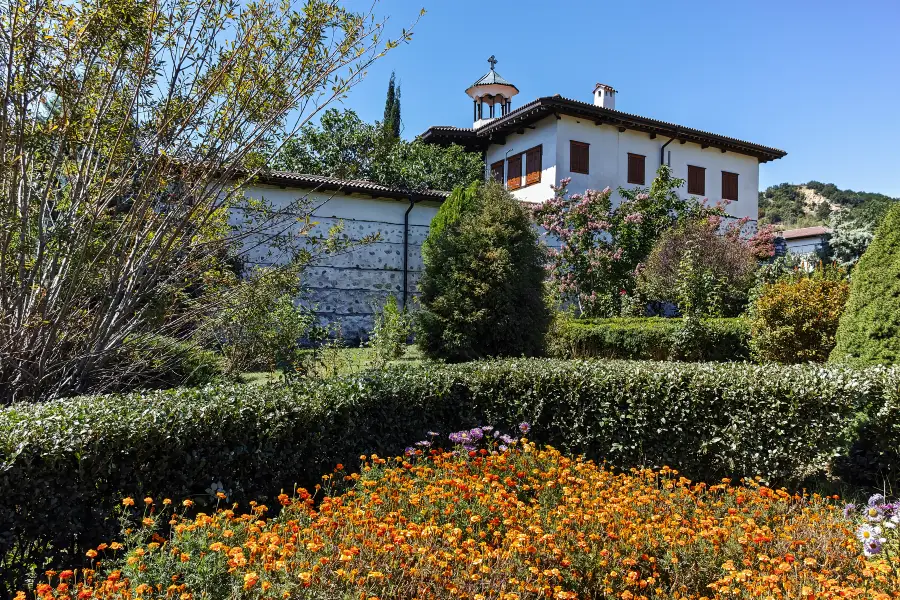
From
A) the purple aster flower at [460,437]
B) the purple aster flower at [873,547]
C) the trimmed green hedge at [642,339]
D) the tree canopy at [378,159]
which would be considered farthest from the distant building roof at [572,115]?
the purple aster flower at [873,547]

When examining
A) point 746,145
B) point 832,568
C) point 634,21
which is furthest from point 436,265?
point 746,145

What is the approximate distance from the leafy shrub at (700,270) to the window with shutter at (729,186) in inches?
207

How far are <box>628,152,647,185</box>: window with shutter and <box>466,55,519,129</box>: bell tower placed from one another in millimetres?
6099

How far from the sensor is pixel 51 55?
4.24 meters

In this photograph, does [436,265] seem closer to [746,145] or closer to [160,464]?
[160,464]

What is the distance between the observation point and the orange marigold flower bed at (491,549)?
2.47m

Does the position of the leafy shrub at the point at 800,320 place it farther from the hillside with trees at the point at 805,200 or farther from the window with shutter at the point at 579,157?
the hillside with trees at the point at 805,200

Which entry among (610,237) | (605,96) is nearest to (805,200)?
(605,96)

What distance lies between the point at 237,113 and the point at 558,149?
1389cm

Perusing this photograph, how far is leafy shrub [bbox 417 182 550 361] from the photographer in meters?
7.15

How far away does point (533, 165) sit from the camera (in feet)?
60.1

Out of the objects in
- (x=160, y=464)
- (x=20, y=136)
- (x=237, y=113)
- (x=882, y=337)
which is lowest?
(x=160, y=464)

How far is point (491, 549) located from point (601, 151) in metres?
16.9

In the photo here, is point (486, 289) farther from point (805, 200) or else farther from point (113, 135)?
point (805, 200)
